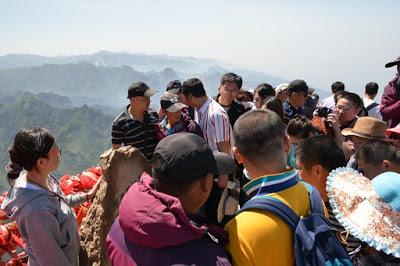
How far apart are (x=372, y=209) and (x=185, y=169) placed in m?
1.16

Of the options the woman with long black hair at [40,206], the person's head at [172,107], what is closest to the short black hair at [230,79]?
the person's head at [172,107]

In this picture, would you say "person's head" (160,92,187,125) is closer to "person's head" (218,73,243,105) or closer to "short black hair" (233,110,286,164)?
"person's head" (218,73,243,105)

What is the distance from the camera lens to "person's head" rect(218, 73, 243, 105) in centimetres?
593

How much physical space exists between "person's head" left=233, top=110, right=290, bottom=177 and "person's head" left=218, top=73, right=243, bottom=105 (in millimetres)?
3942

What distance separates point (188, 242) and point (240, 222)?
26cm

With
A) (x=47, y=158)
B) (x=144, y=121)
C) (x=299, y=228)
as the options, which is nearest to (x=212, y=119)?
(x=144, y=121)

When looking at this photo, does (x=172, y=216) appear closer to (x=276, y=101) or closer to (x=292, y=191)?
(x=292, y=191)

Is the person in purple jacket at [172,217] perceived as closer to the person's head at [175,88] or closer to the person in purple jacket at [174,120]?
the person in purple jacket at [174,120]

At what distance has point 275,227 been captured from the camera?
1714 millimetres

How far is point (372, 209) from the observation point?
6.97 ft

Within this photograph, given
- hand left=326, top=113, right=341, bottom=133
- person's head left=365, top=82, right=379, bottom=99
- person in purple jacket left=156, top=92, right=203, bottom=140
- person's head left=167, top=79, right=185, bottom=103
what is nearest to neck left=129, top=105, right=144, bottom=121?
person in purple jacket left=156, top=92, right=203, bottom=140

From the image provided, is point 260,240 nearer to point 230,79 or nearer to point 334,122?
point 334,122

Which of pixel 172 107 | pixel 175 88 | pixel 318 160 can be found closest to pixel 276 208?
pixel 318 160

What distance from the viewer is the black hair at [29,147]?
8.99 ft
